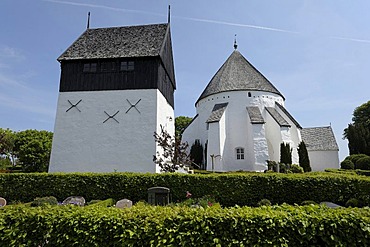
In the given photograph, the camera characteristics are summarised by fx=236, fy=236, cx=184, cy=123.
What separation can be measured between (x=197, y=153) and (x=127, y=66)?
11.3m

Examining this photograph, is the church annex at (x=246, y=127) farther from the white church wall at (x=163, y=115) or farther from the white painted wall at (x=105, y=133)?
the white painted wall at (x=105, y=133)

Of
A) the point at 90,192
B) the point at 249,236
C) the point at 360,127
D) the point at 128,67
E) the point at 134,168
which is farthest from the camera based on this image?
the point at 360,127

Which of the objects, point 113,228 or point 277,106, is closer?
point 113,228

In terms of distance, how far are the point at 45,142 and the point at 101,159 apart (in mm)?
19003

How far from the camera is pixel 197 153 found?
2317cm

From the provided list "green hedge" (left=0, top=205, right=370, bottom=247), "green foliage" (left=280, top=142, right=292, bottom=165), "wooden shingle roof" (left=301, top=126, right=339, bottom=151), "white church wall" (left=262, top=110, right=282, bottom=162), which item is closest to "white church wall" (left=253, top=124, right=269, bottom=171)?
"green foliage" (left=280, top=142, right=292, bottom=165)

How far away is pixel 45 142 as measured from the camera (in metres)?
29.4

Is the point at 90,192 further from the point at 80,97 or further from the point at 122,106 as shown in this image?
the point at 80,97

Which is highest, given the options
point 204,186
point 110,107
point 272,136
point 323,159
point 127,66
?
point 127,66

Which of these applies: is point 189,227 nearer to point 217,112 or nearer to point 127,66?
point 127,66

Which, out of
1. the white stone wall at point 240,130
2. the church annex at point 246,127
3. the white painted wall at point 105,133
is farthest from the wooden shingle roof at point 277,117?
the white painted wall at point 105,133

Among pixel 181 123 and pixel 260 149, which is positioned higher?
pixel 181 123

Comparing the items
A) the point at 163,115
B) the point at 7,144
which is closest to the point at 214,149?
the point at 163,115

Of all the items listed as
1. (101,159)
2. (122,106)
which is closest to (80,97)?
(122,106)
